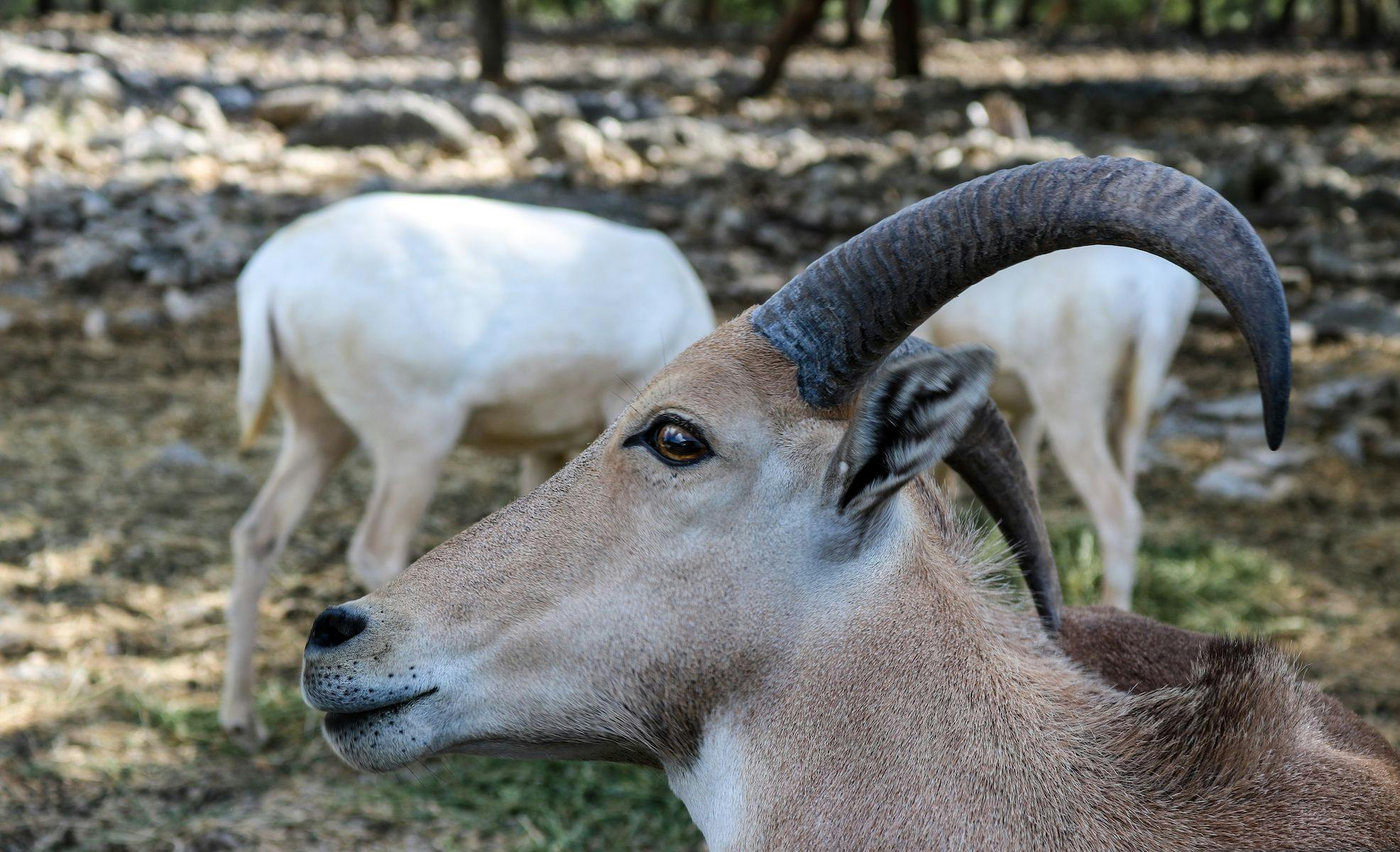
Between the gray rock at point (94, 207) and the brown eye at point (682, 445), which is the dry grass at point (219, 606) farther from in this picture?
the gray rock at point (94, 207)

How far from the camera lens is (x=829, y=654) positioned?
2156mm

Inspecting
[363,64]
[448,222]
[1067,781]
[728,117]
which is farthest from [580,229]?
[363,64]

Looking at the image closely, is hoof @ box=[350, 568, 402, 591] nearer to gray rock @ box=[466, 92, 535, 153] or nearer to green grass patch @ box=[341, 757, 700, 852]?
green grass patch @ box=[341, 757, 700, 852]

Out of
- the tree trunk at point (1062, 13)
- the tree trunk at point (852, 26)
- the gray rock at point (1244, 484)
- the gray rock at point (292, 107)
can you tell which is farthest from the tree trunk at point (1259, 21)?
the gray rock at point (1244, 484)

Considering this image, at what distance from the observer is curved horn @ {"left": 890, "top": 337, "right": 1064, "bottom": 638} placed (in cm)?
253

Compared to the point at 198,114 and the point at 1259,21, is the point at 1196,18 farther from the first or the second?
the point at 198,114

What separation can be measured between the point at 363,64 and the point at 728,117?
983 centimetres

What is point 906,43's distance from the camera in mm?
23656

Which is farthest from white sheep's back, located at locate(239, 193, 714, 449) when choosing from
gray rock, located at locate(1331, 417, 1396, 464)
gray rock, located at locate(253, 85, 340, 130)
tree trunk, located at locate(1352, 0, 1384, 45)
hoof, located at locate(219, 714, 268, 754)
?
tree trunk, located at locate(1352, 0, 1384, 45)

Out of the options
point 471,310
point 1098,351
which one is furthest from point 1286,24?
point 471,310

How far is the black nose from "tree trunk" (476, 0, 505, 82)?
18.8m

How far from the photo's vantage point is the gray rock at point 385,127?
13703 mm

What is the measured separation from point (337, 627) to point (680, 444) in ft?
2.23

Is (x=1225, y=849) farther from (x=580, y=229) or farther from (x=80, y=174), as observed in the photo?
(x=80, y=174)
